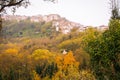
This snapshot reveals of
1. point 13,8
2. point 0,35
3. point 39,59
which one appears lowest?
point 39,59

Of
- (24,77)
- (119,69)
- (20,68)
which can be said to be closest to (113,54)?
(119,69)

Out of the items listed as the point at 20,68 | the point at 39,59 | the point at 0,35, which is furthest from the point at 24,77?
the point at 0,35

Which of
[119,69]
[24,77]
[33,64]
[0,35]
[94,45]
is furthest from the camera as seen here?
[33,64]

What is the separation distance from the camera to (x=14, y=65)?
73.2m

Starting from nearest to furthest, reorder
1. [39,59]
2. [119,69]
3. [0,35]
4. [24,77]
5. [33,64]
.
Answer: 1. [0,35]
2. [119,69]
3. [24,77]
4. [33,64]
5. [39,59]

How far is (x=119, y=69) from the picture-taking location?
70.0ft

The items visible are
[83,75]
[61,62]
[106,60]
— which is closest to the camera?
[83,75]

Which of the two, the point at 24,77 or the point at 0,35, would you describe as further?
the point at 24,77

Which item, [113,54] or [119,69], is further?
[113,54]

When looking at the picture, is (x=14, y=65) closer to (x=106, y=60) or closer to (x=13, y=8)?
(x=106, y=60)

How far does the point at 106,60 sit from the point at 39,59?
63.1 metres

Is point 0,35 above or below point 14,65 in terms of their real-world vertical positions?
above

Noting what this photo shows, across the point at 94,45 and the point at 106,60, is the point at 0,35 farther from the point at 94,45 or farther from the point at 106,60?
the point at 94,45

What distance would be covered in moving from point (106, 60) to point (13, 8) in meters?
16.6
